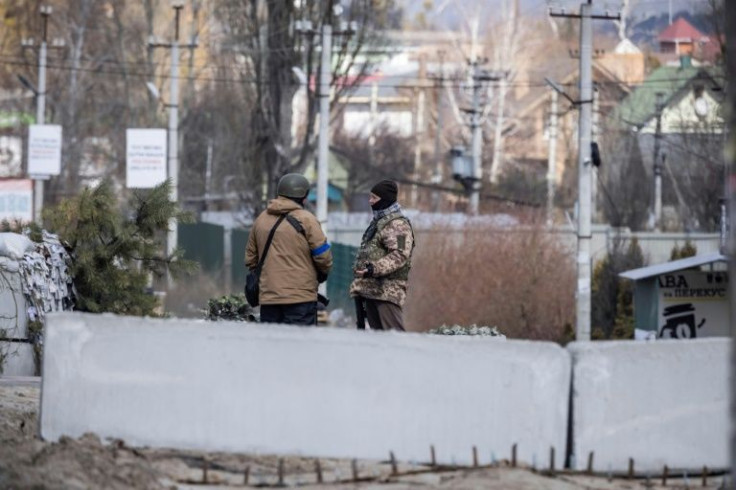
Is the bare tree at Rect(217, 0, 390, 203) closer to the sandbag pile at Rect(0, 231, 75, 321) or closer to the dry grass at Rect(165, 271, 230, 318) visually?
the dry grass at Rect(165, 271, 230, 318)

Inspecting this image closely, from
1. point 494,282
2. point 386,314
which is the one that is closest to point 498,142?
point 494,282

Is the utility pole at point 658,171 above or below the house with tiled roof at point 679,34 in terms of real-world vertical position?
below

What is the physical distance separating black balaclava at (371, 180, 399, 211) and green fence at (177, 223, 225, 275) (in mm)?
40222

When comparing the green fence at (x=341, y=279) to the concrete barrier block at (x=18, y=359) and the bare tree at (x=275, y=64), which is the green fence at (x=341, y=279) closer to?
the bare tree at (x=275, y=64)

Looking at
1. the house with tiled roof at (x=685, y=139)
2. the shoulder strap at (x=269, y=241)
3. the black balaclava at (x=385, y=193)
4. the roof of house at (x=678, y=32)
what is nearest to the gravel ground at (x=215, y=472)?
the shoulder strap at (x=269, y=241)

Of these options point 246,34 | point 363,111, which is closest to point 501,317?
point 246,34

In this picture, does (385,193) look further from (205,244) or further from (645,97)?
(645,97)

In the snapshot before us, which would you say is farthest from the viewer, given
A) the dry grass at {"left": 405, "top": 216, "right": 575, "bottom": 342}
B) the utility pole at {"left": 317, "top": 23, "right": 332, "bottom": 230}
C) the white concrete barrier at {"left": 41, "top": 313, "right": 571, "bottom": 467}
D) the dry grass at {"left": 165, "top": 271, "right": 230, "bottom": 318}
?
the dry grass at {"left": 165, "top": 271, "right": 230, "bottom": 318}

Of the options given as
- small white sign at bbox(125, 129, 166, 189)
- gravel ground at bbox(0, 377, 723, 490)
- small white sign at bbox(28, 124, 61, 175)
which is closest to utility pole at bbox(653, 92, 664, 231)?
small white sign at bbox(28, 124, 61, 175)

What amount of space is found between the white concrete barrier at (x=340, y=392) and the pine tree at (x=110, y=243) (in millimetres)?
7636

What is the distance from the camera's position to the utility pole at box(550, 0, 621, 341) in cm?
3244

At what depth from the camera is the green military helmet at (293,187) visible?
1087 centimetres

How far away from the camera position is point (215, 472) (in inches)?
324

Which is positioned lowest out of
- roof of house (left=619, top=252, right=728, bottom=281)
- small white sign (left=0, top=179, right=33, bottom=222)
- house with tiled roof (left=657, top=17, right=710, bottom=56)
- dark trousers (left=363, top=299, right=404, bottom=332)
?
dark trousers (left=363, top=299, right=404, bottom=332)
